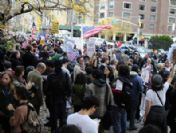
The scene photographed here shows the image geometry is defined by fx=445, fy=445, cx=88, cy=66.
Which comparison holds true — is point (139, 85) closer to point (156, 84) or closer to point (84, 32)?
point (156, 84)

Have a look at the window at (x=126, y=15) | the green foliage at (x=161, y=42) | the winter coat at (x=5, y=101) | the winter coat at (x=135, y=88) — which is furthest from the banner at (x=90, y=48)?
the window at (x=126, y=15)

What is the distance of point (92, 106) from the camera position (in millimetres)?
6266

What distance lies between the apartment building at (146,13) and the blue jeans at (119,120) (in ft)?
307

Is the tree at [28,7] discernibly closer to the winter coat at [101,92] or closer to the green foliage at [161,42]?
the winter coat at [101,92]

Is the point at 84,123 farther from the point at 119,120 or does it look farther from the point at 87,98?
the point at 119,120

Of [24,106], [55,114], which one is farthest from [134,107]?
[24,106]

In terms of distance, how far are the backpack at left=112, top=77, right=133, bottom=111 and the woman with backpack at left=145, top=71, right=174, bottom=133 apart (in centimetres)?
158

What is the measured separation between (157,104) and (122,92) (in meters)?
1.69

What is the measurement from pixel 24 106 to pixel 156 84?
2551 mm

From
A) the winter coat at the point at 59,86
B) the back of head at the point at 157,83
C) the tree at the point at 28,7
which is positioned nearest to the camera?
the back of head at the point at 157,83

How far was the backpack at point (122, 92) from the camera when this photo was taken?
30.9 feet

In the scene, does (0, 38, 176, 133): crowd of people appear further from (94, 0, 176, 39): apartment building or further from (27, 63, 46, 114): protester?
(94, 0, 176, 39): apartment building

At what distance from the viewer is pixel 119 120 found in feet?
31.4

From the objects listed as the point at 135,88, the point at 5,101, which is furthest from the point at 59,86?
the point at 5,101
